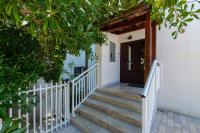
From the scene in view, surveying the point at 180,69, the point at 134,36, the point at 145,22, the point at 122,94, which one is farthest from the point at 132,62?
the point at 145,22

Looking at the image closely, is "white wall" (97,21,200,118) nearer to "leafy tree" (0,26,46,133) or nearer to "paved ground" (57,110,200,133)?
"paved ground" (57,110,200,133)

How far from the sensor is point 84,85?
6.80m

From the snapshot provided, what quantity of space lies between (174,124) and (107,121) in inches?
74.2

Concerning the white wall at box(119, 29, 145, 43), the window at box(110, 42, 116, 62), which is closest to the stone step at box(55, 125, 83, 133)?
the window at box(110, 42, 116, 62)

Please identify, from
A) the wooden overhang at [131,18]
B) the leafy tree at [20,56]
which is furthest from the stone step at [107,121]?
the wooden overhang at [131,18]

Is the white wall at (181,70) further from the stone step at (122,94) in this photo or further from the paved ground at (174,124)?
the stone step at (122,94)

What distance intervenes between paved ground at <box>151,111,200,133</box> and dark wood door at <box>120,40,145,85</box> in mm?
2487

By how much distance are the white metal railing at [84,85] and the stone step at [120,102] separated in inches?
14.1

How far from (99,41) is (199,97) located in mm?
3797

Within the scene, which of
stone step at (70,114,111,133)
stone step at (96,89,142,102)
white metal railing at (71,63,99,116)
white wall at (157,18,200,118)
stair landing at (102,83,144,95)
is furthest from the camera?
stair landing at (102,83,144,95)

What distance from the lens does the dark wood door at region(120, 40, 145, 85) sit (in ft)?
27.2

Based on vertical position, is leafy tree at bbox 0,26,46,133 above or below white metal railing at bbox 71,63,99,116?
above

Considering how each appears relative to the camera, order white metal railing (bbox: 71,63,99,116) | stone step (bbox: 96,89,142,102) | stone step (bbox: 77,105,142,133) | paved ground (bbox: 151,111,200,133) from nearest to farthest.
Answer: stone step (bbox: 77,105,142,133) < paved ground (bbox: 151,111,200,133) < stone step (bbox: 96,89,142,102) < white metal railing (bbox: 71,63,99,116)

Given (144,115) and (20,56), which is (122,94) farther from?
(20,56)
